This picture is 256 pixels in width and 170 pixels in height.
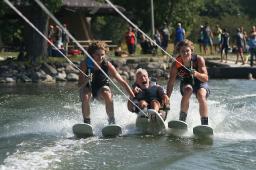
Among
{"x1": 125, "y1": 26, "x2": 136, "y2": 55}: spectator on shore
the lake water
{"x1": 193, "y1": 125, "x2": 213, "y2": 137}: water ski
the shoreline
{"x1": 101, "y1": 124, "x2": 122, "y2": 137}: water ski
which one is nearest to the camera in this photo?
the lake water

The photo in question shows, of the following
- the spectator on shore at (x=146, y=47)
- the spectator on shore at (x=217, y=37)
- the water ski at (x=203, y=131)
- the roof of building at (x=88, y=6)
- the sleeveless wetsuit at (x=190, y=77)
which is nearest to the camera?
the water ski at (x=203, y=131)

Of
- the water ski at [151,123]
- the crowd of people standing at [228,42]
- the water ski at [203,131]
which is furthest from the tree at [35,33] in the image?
the water ski at [203,131]

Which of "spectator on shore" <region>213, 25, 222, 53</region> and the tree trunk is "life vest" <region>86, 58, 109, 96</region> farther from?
"spectator on shore" <region>213, 25, 222, 53</region>

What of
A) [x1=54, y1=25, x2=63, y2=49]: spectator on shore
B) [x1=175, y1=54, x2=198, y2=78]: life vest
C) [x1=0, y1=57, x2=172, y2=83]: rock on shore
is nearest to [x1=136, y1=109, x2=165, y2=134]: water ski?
[x1=175, y1=54, x2=198, y2=78]: life vest

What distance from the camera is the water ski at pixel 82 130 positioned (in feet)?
36.0

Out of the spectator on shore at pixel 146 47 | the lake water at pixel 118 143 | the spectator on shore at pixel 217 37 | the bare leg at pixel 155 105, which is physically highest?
the spectator on shore at pixel 217 37

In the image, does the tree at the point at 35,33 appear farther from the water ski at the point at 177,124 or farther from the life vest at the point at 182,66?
the water ski at the point at 177,124

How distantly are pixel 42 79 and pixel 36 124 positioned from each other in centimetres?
1325

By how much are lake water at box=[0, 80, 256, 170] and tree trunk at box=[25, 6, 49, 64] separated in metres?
11.3

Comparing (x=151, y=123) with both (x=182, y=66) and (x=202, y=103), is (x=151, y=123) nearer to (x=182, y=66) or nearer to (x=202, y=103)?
(x=202, y=103)

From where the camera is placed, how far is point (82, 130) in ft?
36.2

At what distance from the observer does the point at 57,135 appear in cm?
1137

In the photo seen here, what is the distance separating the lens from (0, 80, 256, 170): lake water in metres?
8.93

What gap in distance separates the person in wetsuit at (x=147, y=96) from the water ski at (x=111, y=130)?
555mm
